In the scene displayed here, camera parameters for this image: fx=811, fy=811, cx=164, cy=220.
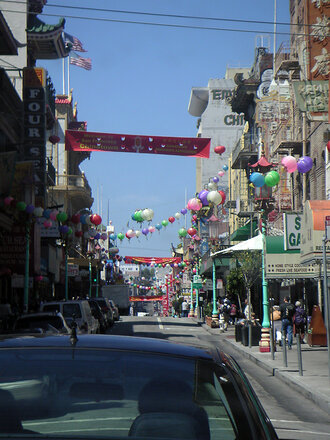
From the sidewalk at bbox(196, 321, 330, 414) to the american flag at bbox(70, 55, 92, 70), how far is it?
38710 millimetres

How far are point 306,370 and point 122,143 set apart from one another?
448 inches

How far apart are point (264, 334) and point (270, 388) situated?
1028 centimetres

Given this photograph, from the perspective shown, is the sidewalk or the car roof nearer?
the car roof

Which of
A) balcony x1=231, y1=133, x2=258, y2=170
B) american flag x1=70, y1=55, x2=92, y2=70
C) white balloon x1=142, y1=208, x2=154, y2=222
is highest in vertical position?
american flag x1=70, y1=55, x2=92, y2=70

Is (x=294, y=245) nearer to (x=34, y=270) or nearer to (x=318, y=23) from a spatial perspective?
(x=318, y=23)

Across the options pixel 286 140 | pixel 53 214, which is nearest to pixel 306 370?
pixel 53 214

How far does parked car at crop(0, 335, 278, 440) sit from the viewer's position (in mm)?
3461

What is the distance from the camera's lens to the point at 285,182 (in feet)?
162

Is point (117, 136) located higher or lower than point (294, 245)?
higher

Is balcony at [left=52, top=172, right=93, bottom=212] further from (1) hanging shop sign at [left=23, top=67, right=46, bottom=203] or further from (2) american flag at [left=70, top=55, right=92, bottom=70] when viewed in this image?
(1) hanging shop sign at [left=23, top=67, right=46, bottom=203]

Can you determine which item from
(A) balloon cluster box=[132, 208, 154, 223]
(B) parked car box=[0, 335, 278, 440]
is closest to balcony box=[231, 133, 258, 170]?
(A) balloon cluster box=[132, 208, 154, 223]

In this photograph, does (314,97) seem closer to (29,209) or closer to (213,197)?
(213,197)

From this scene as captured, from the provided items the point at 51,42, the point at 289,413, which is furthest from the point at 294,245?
the point at 51,42

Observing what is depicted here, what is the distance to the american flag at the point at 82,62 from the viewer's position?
64.4 metres
